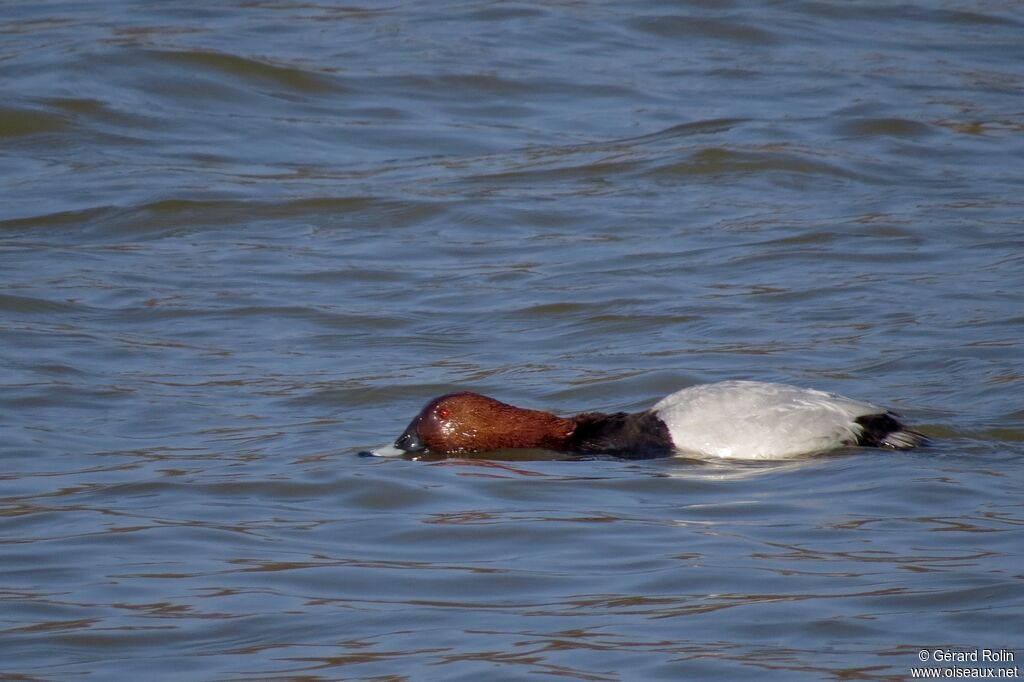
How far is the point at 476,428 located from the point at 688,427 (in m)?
0.99

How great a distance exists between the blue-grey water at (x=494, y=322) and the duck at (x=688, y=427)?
125mm

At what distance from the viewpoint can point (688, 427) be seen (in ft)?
23.4

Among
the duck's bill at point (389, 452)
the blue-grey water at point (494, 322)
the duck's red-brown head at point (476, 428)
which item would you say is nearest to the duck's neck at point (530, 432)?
the duck's red-brown head at point (476, 428)

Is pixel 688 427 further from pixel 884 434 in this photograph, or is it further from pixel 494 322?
pixel 494 322

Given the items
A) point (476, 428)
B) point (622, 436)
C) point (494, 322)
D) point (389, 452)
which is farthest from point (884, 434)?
point (494, 322)

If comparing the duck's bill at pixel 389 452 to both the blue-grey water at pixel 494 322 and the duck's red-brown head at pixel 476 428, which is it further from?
the blue-grey water at pixel 494 322

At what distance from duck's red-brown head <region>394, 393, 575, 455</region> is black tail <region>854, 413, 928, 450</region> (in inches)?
50.7

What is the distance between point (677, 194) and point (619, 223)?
1005mm

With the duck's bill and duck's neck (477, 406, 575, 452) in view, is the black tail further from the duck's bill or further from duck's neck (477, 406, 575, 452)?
the duck's bill

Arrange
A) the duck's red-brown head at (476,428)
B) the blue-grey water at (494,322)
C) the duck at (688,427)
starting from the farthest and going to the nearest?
the duck's red-brown head at (476,428) < the duck at (688,427) < the blue-grey water at (494,322)

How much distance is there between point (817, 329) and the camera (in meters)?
9.40

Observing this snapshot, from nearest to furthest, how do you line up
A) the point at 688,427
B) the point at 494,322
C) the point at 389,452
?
the point at 688,427 < the point at 389,452 < the point at 494,322

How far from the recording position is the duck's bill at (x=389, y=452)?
7.28 meters

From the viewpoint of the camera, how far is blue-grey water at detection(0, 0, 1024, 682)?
4938 mm
